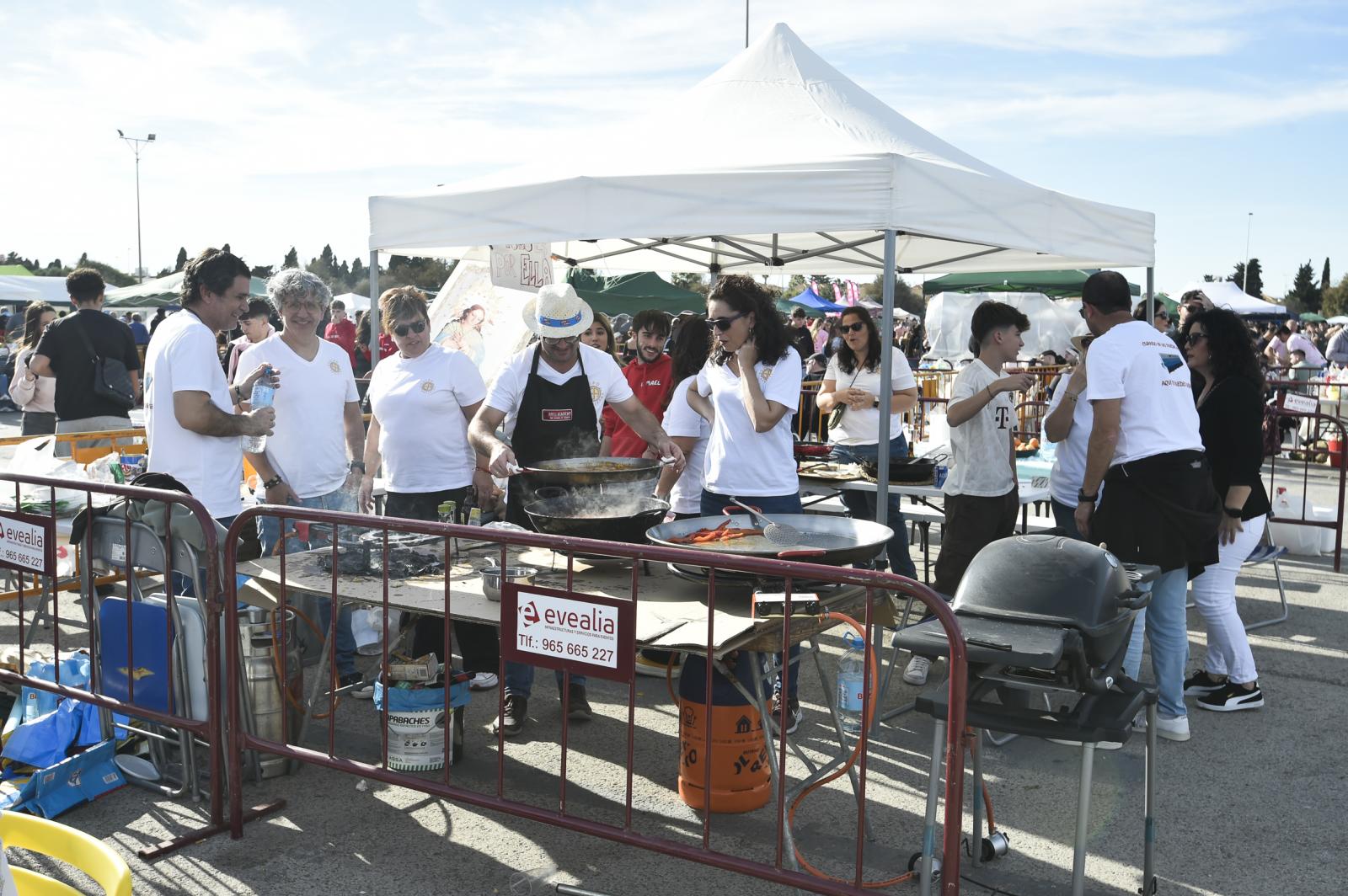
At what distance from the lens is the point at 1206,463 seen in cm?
455

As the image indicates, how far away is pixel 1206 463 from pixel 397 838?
3.52m

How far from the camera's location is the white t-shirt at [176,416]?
4.23 metres

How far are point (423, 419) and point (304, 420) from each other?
1.82 feet

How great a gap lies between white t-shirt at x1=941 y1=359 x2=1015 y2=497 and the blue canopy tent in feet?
64.0

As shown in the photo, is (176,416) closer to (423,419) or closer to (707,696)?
(423,419)

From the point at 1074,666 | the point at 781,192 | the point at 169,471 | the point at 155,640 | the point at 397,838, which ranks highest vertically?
the point at 781,192

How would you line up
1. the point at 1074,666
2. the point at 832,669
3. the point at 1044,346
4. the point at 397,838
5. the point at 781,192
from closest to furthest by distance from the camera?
the point at 1074,666, the point at 397,838, the point at 781,192, the point at 832,669, the point at 1044,346

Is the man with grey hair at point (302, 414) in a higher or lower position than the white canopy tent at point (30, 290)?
lower

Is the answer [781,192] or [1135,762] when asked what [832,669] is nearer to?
[1135,762]

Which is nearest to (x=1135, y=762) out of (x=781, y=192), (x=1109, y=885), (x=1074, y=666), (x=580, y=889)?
(x=1109, y=885)

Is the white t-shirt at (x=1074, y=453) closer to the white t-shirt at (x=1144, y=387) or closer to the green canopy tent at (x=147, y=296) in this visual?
the white t-shirt at (x=1144, y=387)

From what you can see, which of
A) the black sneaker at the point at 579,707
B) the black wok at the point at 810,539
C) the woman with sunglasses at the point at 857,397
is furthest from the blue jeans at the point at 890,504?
the black wok at the point at 810,539

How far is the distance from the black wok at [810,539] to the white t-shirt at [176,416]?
6.24ft

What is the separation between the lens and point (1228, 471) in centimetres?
497
